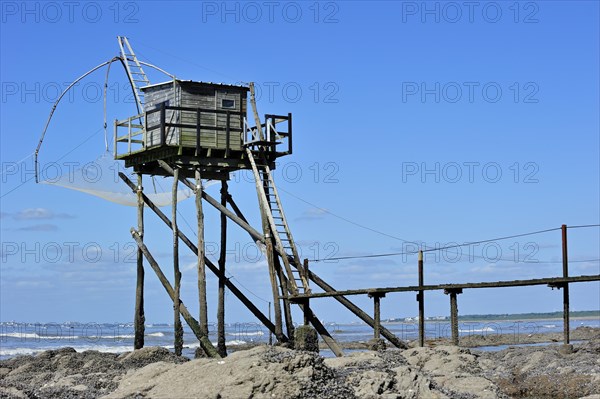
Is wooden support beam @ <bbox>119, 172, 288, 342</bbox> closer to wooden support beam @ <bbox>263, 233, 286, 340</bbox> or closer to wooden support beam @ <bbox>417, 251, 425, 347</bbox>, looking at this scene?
wooden support beam @ <bbox>263, 233, 286, 340</bbox>

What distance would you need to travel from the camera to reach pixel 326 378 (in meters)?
15.4

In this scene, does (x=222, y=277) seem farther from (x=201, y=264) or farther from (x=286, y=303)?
(x=286, y=303)

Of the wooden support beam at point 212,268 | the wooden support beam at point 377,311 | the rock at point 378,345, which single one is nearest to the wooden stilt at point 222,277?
the wooden support beam at point 212,268

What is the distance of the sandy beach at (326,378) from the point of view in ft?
48.8

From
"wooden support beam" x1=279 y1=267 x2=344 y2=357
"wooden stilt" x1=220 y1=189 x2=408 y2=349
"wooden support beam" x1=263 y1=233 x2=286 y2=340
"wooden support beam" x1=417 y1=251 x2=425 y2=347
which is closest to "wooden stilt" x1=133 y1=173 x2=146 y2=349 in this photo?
"wooden stilt" x1=220 y1=189 x2=408 y2=349

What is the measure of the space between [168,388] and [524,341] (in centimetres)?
4659

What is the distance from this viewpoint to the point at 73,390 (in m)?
19.9

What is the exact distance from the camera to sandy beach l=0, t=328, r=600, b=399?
14.9m

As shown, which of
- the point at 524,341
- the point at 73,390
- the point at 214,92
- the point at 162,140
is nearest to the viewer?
the point at 73,390

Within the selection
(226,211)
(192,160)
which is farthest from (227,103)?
(226,211)

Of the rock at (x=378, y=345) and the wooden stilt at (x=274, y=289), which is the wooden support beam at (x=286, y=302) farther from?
the rock at (x=378, y=345)

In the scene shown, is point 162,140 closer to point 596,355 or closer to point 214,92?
point 214,92

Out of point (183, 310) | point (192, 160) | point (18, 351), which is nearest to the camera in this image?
point (183, 310)

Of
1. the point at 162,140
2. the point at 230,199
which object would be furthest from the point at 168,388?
the point at 230,199
